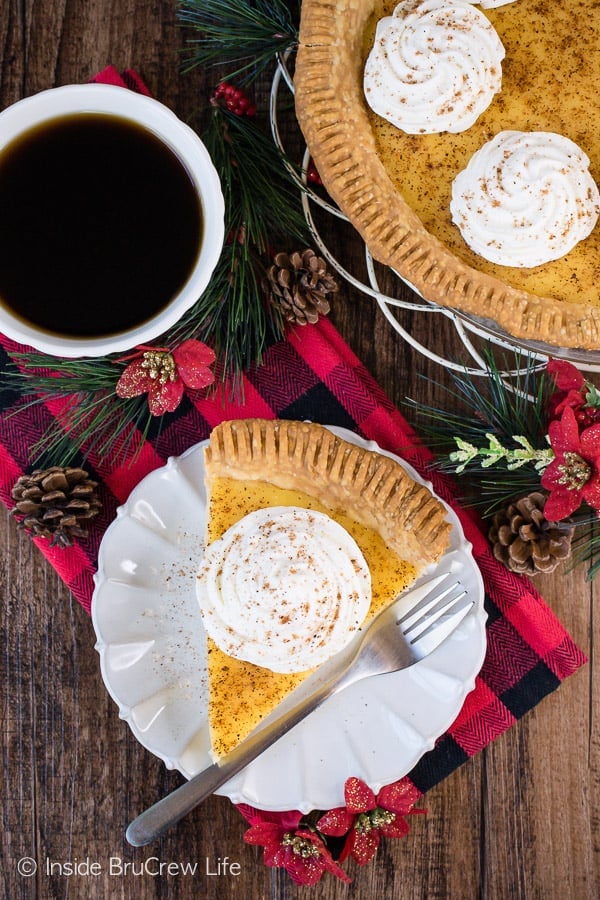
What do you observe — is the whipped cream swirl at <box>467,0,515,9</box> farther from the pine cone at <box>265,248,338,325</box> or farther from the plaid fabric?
the plaid fabric

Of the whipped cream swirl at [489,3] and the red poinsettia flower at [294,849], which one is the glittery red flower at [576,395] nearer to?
the whipped cream swirl at [489,3]

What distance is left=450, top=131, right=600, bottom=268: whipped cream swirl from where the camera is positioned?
4.48 feet

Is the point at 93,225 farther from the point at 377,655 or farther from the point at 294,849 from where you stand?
the point at 294,849

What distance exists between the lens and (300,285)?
164 cm

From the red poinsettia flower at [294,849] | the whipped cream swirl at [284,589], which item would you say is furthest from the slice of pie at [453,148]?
the red poinsettia flower at [294,849]

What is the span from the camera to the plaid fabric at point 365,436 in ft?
5.60

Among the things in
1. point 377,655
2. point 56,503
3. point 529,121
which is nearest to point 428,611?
point 377,655

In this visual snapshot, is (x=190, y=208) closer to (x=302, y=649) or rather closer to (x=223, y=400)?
(x=223, y=400)

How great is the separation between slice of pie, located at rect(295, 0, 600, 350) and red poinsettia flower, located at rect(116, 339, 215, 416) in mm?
411

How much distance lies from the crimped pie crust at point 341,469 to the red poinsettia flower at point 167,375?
0.14 meters

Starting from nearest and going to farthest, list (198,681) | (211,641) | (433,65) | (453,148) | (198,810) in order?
(433,65), (453,148), (211,641), (198,681), (198,810)

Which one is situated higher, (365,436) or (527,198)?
(527,198)

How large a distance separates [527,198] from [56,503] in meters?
1.06

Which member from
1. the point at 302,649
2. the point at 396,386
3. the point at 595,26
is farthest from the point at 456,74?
the point at 302,649
